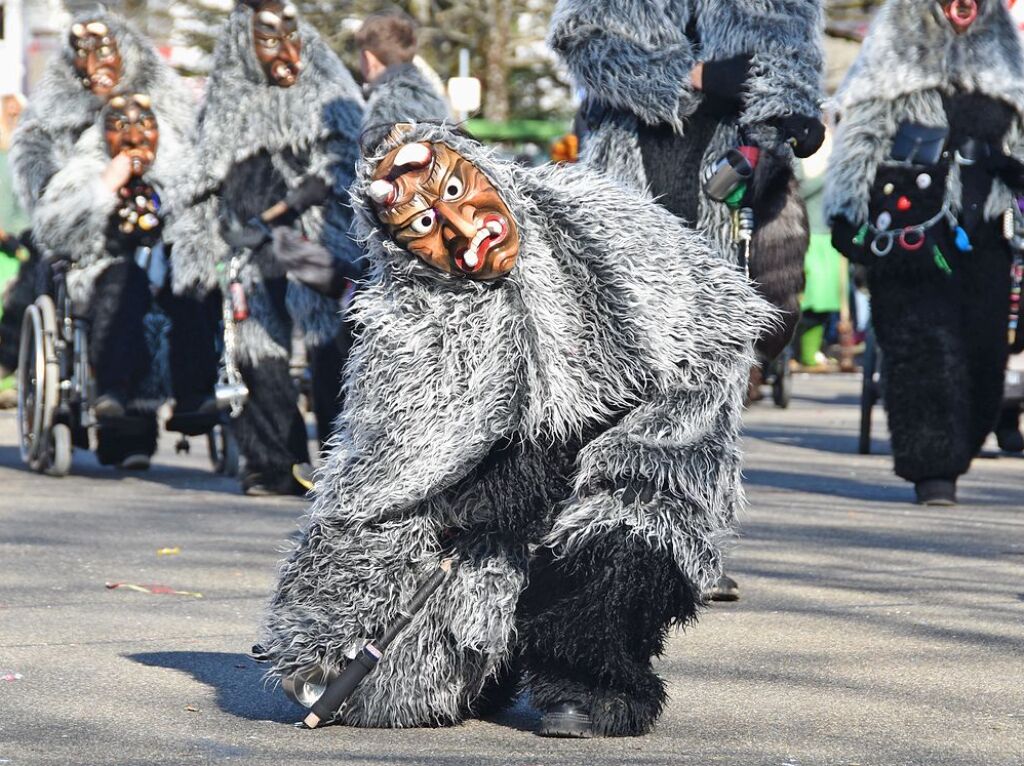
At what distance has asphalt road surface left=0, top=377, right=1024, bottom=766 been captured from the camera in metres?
4.41

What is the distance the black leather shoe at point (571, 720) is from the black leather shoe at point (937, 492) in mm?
4661

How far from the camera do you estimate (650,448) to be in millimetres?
4457

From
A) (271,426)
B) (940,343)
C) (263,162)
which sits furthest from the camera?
(271,426)

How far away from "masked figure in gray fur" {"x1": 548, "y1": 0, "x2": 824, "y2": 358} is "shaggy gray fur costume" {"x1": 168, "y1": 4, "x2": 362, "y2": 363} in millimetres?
2892

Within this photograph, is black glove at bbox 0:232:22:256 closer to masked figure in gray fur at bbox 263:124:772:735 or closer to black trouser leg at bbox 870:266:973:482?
black trouser leg at bbox 870:266:973:482

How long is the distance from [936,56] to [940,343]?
113 centimetres

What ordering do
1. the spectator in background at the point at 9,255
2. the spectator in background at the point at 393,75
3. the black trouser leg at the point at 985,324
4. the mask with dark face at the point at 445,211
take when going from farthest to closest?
the spectator in background at the point at 9,255 < the spectator in background at the point at 393,75 < the black trouser leg at the point at 985,324 < the mask with dark face at the point at 445,211

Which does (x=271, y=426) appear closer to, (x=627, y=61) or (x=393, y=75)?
(x=393, y=75)

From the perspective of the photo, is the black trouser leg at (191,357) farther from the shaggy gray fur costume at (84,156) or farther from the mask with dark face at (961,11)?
the mask with dark face at (961,11)

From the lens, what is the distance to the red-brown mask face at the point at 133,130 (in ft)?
33.5

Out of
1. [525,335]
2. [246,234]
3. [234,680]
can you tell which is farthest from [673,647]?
[246,234]

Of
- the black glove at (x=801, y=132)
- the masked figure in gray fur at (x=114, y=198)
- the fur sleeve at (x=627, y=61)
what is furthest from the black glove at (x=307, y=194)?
the black glove at (x=801, y=132)

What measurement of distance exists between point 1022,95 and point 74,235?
14.7 ft

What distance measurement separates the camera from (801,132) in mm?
6250
